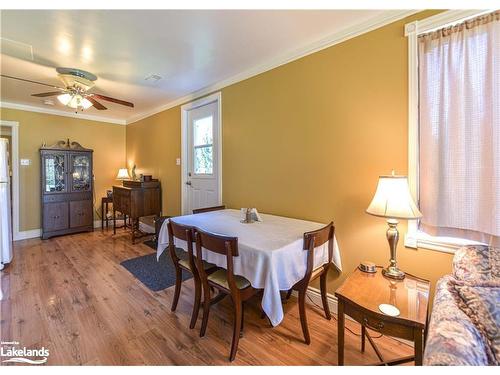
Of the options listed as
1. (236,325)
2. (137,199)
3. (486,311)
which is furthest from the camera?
(137,199)

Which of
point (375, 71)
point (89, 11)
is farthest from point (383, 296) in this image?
point (89, 11)

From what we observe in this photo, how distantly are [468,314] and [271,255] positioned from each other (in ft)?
3.00

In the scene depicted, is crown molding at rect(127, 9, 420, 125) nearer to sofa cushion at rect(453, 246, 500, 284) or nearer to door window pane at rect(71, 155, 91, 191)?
sofa cushion at rect(453, 246, 500, 284)

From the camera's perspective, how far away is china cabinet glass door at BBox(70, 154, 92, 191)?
13.8 feet

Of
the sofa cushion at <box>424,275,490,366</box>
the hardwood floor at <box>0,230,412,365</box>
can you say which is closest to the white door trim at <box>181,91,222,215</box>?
the hardwood floor at <box>0,230,412,365</box>

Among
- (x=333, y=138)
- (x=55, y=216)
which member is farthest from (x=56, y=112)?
(x=333, y=138)

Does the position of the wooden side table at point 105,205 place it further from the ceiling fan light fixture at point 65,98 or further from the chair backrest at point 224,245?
the chair backrest at point 224,245

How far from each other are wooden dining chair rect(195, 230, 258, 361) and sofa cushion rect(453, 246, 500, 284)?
1.18m

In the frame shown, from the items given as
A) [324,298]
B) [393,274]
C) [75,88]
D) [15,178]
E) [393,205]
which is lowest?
[324,298]

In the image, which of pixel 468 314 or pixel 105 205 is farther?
pixel 105 205

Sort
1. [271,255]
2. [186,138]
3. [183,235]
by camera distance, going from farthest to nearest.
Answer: [186,138] → [183,235] → [271,255]

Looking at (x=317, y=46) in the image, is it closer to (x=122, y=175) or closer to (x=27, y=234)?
(x=122, y=175)

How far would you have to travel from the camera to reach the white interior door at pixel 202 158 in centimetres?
315

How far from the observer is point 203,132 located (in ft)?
11.0
